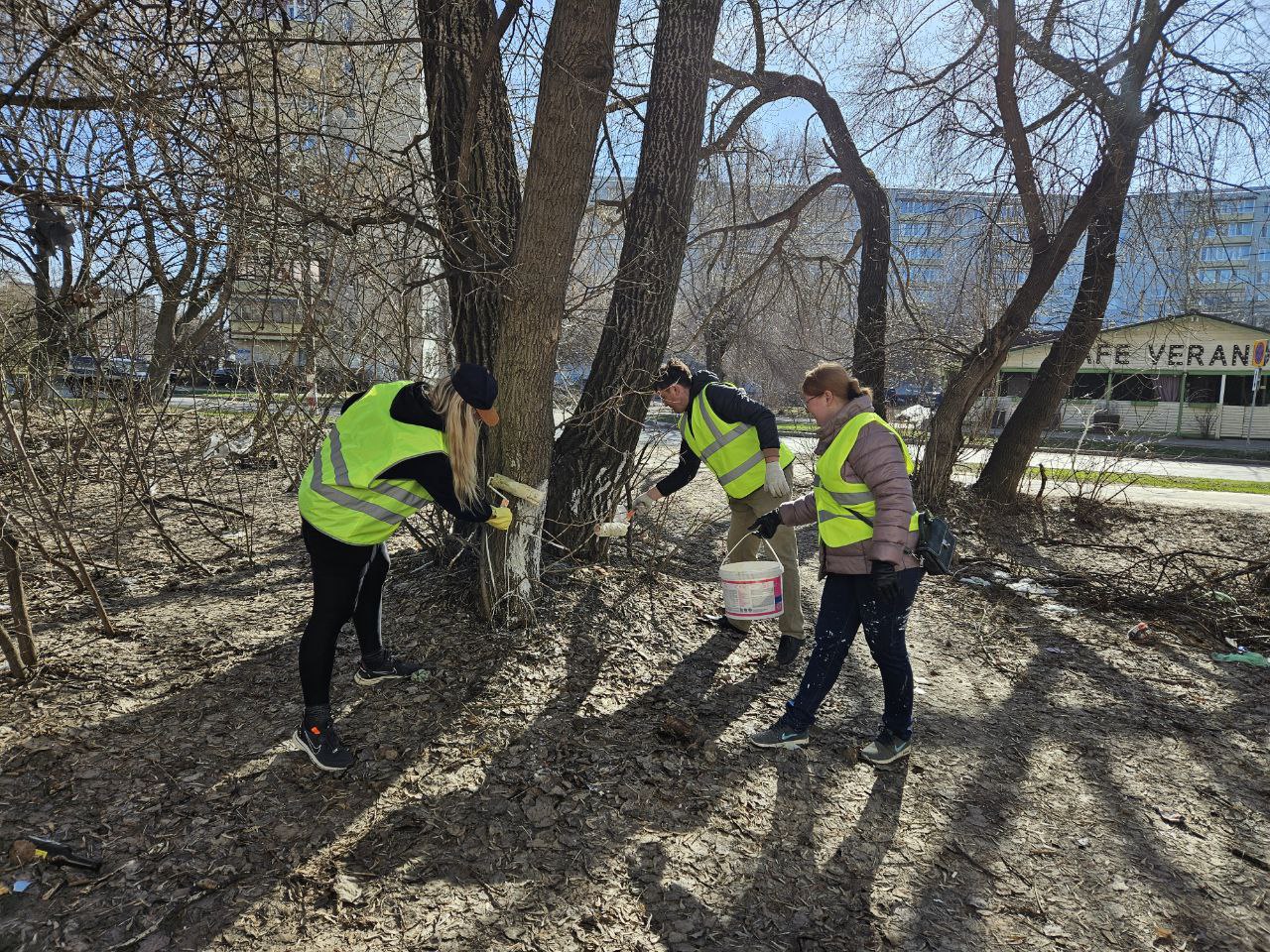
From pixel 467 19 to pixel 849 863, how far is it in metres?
4.61

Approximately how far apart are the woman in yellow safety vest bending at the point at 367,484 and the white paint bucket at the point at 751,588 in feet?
5.13

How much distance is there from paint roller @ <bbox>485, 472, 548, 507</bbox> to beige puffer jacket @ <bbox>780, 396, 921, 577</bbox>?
1.58 meters

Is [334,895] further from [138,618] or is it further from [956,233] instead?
[956,233]

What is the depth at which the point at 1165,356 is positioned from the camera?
23875 millimetres

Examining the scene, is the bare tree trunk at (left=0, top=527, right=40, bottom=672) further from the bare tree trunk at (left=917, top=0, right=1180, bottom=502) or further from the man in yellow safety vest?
the bare tree trunk at (left=917, top=0, right=1180, bottom=502)

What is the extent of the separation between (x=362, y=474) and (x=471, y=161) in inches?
94.2

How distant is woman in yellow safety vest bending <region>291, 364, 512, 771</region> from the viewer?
110 inches

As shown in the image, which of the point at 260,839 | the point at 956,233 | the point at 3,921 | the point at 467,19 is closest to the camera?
the point at 3,921

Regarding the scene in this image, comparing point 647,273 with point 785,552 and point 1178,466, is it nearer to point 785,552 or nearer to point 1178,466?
point 785,552

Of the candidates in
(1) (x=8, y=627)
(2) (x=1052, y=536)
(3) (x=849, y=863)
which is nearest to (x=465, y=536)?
(1) (x=8, y=627)

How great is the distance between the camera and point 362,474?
276 centimetres

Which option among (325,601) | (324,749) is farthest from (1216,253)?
(324,749)

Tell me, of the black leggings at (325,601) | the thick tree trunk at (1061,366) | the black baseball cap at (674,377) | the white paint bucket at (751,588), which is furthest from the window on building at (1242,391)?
the black leggings at (325,601)

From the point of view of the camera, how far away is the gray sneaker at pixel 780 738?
330cm
